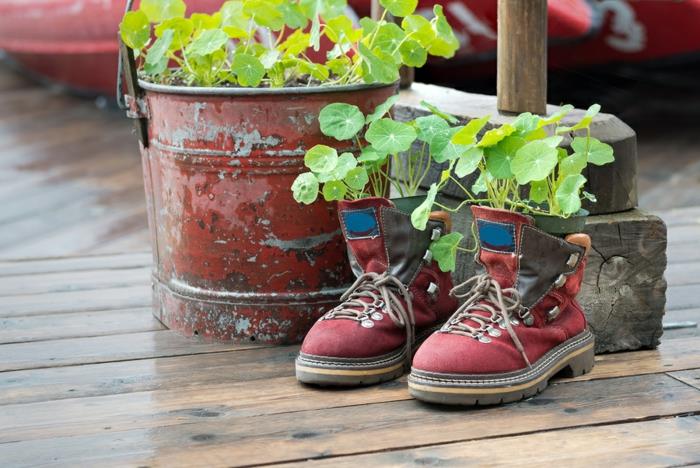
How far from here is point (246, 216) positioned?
1636mm

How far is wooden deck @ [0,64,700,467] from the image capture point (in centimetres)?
123

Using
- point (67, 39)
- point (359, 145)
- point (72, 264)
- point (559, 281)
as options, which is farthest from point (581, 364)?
point (67, 39)

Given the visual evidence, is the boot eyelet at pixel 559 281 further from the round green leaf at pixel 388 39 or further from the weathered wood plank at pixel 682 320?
the round green leaf at pixel 388 39

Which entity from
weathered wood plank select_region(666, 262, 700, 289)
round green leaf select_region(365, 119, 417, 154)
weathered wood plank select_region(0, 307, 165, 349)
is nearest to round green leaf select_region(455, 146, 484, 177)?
round green leaf select_region(365, 119, 417, 154)

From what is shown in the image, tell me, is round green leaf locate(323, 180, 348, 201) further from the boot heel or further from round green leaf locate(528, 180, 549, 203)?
the boot heel

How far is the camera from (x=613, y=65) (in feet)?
13.4

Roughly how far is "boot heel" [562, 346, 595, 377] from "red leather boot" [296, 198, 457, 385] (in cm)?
22

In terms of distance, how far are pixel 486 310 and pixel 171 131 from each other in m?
0.61

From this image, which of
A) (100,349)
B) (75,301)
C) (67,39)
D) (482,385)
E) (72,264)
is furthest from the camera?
(67,39)

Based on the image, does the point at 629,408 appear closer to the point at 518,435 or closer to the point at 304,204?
the point at 518,435

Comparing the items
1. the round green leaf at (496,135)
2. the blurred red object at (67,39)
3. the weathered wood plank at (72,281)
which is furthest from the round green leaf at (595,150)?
the blurred red object at (67,39)

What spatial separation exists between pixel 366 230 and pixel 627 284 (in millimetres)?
428

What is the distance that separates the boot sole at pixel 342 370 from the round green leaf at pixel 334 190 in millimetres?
244

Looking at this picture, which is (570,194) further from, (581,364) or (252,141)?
(252,141)
